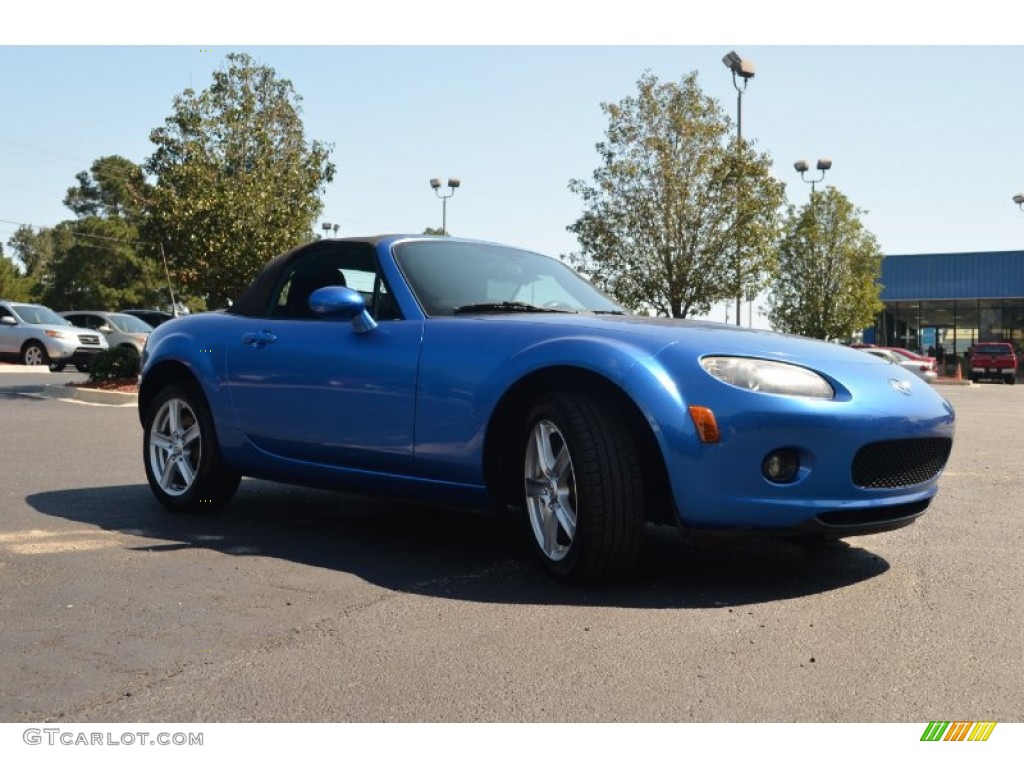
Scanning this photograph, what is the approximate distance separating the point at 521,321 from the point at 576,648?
1.73 meters

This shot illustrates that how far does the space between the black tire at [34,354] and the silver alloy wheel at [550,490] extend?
27034 mm

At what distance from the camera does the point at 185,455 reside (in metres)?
6.38

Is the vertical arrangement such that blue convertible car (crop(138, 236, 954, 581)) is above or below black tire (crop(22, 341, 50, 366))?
above

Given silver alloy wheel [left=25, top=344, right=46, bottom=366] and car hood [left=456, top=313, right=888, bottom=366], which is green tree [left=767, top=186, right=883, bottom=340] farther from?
car hood [left=456, top=313, right=888, bottom=366]

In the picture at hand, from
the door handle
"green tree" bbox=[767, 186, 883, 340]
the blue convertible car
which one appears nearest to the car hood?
the blue convertible car

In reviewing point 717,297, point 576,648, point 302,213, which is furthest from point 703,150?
point 576,648

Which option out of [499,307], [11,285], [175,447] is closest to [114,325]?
[175,447]

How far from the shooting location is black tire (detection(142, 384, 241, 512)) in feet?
20.3

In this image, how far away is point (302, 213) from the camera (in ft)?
69.8

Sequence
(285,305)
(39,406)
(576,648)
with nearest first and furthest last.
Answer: (576,648) < (285,305) < (39,406)

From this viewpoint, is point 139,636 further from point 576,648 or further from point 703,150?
point 703,150

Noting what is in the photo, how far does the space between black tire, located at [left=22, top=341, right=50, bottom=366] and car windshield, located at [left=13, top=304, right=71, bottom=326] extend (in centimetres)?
56

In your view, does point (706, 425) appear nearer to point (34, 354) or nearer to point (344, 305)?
point (344, 305)

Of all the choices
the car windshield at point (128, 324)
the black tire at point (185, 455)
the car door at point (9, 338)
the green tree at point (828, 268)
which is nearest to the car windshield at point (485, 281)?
the black tire at point (185, 455)
